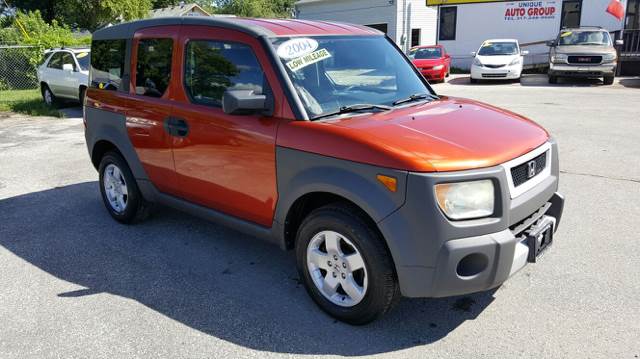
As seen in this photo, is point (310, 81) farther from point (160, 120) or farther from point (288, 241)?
point (160, 120)

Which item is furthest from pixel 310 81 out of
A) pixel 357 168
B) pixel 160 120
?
pixel 160 120

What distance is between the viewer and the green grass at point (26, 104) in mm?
13669

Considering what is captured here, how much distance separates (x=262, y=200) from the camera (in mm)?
3586

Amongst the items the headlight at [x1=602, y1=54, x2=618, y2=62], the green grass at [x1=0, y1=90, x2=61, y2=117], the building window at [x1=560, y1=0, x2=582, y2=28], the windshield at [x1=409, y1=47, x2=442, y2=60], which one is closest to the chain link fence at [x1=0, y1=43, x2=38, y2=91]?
the green grass at [x1=0, y1=90, x2=61, y2=117]

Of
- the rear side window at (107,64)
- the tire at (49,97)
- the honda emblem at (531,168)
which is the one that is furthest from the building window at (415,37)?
the honda emblem at (531,168)

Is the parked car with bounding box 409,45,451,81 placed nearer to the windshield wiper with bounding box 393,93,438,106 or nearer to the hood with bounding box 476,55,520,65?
the hood with bounding box 476,55,520,65

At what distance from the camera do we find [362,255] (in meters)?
3.04

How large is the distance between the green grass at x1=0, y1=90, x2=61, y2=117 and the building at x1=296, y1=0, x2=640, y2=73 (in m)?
18.9

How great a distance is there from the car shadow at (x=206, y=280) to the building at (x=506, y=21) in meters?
21.4

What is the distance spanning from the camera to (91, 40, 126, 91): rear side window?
4.80m

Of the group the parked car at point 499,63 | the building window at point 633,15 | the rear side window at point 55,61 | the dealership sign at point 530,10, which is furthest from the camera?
the dealership sign at point 530,10

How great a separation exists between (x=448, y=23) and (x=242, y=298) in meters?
25.1

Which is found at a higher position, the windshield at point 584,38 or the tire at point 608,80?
the windshield at point 584,38

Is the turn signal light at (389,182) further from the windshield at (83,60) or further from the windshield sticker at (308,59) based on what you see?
the windshield at (83,60)
